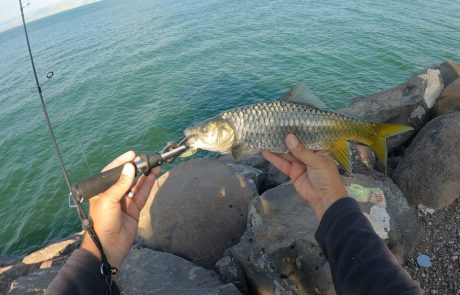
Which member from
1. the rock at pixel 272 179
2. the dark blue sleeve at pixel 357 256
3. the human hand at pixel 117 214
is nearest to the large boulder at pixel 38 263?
the rock at pixel 272 179

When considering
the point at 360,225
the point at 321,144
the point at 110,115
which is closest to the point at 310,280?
the point at 321,144

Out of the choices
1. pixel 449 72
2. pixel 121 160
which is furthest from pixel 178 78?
pixel 121 160

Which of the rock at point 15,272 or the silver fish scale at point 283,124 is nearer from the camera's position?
the silver fish scale at point 283,124

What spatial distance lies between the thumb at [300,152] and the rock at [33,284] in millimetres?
6620

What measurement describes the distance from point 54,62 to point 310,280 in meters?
35.1

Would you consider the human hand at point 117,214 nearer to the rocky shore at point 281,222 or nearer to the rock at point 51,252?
the rocky shore at point 281,222

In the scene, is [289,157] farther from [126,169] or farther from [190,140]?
[126,169]

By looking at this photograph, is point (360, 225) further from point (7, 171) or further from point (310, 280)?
point (7, 171)

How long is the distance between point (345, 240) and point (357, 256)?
0.21 m

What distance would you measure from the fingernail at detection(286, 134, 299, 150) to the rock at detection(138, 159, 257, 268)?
4.04 m

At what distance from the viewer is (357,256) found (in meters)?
2.98

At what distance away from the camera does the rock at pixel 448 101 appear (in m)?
10.2

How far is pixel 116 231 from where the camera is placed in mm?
4273

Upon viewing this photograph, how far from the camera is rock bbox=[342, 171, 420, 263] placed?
6.30 meters
